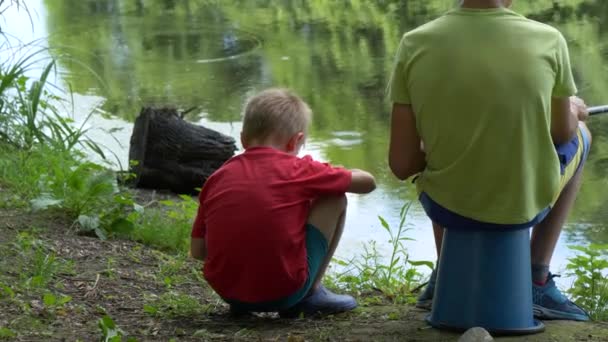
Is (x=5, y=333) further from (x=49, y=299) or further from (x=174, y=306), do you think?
(x=174, y=306)

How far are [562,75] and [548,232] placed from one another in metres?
0.44

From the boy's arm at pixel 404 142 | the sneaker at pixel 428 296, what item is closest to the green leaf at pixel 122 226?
the sneaker at pixel 428 296

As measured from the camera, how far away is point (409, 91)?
8.23 ft

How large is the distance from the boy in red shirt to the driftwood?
2.26 m

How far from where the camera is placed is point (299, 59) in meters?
7.60

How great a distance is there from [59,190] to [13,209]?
0.16 metres

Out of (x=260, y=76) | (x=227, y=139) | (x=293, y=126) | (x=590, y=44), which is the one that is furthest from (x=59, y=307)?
(x=590, y=44)

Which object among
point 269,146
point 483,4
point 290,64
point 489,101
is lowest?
point 290,64

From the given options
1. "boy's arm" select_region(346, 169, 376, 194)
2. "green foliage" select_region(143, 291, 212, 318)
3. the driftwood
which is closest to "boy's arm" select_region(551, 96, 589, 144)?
"boy's arm" select_region(346, 169, 376, 194)

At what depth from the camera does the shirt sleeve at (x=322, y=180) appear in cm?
268

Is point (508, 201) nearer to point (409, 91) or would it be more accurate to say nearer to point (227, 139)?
point (409, 91)

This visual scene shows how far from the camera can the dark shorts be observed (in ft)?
8.91

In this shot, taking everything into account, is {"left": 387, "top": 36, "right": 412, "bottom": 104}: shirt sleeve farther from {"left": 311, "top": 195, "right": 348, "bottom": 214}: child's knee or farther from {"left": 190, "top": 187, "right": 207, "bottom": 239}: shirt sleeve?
{"left": 190, "top": 187, "right": 207, "bottom": 239}: shirt sleeve

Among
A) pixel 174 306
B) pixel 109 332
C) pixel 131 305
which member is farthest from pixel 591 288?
pixel 109 332
